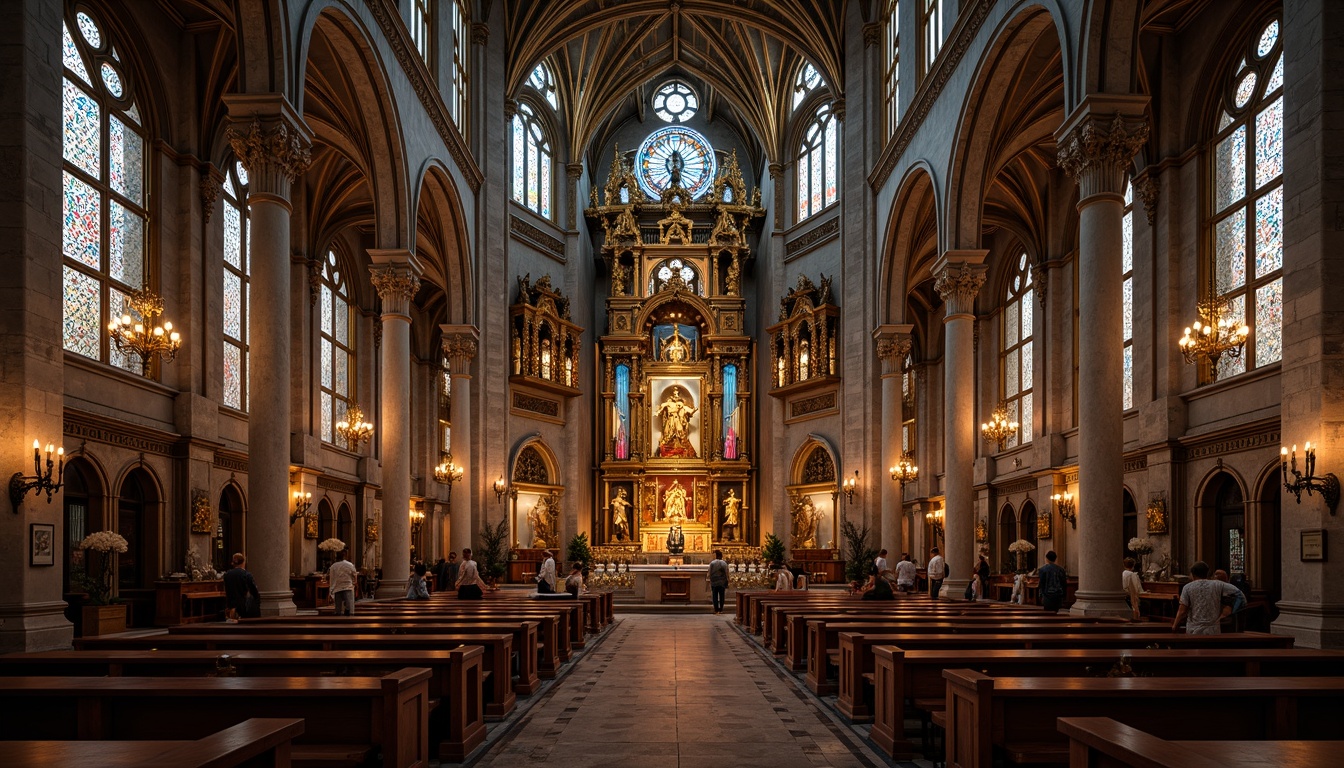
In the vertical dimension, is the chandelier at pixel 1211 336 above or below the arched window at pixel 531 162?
below

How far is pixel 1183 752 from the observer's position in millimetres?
4297

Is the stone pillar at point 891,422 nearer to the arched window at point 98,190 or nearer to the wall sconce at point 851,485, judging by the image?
the wall sconce at point 851,485

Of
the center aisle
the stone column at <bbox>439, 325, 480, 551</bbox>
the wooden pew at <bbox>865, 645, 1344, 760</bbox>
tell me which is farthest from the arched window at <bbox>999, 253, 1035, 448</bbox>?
the wooden pew at <bbox>865, 645, 1344, 760</bbox>

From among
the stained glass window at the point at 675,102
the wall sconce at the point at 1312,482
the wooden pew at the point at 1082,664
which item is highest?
the stained glass window at the point at 675,102

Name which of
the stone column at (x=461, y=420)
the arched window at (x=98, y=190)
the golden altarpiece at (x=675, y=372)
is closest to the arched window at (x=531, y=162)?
the golden altarpiece at (x=675, y=372)

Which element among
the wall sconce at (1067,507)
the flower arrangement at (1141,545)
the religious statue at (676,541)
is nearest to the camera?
the flower arrangement at (1141,545)

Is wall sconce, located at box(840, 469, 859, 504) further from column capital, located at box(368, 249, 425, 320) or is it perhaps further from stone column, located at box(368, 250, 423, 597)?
column capital, located at box(368, 249, 425, 320)

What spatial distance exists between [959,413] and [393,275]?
12396mm

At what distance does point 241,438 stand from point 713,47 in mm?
27183

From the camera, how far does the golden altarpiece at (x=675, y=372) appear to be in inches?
1730

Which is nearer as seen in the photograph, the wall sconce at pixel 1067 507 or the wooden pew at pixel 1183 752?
the wooden pew at pixel 1183 752

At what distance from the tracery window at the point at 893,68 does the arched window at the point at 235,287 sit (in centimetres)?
1681

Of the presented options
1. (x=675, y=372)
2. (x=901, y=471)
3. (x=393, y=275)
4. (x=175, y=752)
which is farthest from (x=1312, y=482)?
(x=675, y=372)

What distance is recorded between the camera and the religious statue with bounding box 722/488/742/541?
4369 centimetres
